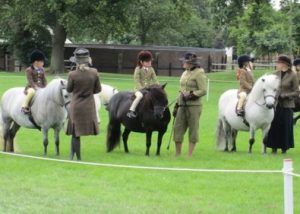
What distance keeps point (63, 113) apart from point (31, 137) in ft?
14.7

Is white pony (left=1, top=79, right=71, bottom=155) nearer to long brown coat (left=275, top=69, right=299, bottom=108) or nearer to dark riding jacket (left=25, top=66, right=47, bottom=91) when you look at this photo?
dark riding jacket (left=25, top=66, right=47, bottom=91)

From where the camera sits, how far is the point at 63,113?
14414 mm

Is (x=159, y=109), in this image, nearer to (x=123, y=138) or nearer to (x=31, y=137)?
(x=123, y=138)

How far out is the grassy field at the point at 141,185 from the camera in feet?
31.0

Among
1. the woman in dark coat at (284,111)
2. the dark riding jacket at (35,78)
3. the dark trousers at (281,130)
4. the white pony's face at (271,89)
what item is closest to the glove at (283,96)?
the woman in dark coat at (284,111)

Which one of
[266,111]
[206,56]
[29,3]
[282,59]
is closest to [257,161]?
[266,111]

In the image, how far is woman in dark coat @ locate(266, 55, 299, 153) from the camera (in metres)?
15.4

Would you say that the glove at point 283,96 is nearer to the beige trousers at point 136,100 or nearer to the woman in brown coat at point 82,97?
the beige trousers at point 136,100

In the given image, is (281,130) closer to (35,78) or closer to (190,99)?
(190,99)

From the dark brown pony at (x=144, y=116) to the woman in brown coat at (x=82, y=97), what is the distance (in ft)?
4.82

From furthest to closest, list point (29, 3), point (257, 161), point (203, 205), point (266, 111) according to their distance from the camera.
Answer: point (29, 3) < point (266, 111) < point (257, 161) < point (203, 205)

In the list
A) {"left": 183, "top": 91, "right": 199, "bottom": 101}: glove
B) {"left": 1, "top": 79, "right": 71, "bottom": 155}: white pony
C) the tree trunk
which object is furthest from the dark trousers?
the tree trunk

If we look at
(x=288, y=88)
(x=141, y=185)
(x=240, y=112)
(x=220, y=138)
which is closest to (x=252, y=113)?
(x=240, y=112)

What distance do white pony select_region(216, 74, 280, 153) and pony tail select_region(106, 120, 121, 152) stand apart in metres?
2.36
